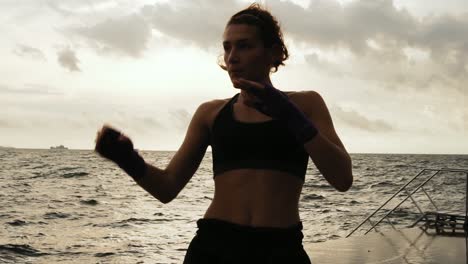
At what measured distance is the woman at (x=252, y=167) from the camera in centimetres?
204

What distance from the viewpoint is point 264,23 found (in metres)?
2.26

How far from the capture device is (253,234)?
205 cm

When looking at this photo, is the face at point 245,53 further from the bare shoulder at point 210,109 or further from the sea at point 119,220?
the sea at point 119,220

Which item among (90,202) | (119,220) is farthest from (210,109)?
(90,202)

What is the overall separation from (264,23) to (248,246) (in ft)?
2.87

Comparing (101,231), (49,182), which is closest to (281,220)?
(101,231)

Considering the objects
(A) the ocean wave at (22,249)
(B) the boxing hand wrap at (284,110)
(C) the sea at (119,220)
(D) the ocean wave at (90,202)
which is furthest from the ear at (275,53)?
(D) the ocean wave at (90,202)

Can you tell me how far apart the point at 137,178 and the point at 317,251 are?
7.56 metres

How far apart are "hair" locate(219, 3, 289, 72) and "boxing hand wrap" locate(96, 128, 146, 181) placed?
2.10 feet

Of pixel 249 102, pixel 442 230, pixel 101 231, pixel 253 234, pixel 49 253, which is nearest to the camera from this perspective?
pixel 249 102

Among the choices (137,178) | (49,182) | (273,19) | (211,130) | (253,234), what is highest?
(273,19)

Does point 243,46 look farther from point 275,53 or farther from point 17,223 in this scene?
point 17,223

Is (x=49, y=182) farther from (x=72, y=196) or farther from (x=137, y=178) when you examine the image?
(x=137, y=178)

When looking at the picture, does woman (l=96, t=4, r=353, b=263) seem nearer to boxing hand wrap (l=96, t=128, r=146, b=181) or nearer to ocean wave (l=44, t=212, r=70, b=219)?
boxing hand wrap (l=96, t=128, r=146, b=181)
